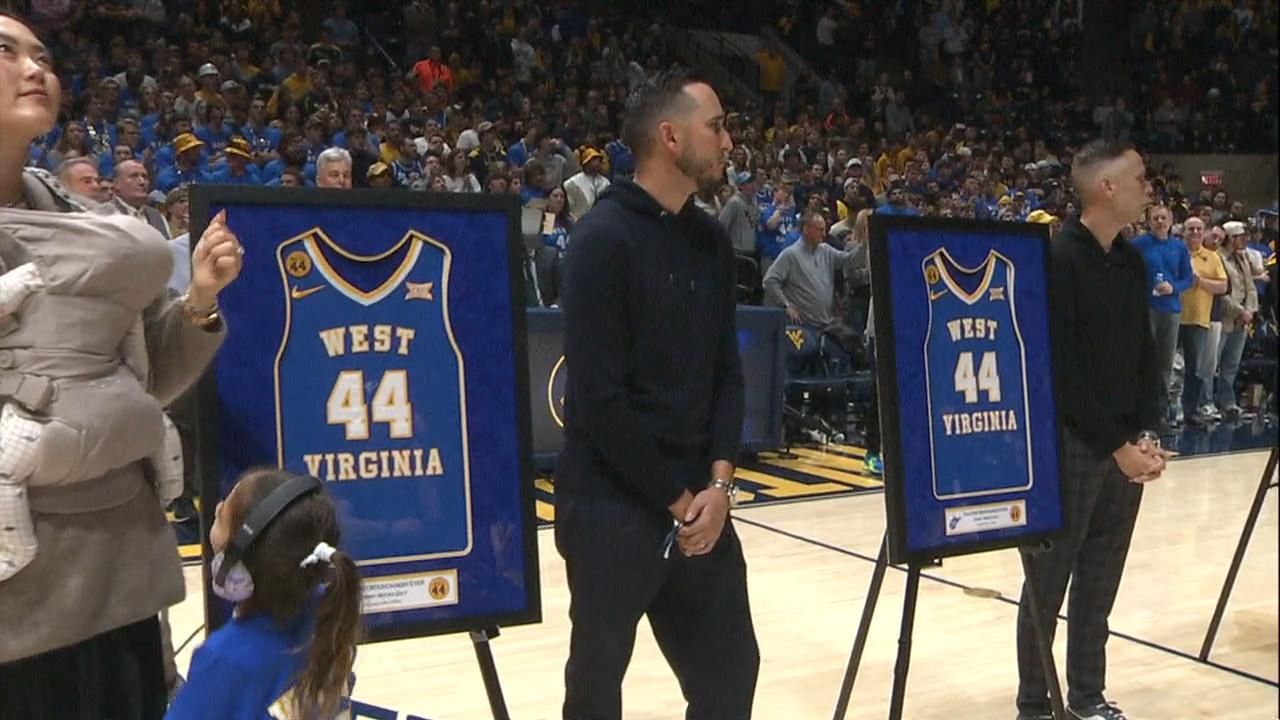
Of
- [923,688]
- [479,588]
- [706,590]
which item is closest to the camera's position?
[479,588]

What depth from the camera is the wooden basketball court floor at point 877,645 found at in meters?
3.94

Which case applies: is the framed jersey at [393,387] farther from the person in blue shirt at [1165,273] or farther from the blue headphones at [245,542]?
the person in blue shirt at [1165,273]

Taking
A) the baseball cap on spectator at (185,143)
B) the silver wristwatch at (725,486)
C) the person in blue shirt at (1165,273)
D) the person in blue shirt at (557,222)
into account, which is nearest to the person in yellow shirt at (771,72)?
the person in blue shirt at (1165,273)

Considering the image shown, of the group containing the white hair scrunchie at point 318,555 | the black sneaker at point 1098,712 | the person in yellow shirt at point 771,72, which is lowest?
the black sneaker at point 1098,712

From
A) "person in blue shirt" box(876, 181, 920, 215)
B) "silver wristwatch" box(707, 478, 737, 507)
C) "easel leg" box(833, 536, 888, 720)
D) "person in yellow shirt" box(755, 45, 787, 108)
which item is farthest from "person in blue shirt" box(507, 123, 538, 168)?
"silver wristwatch" box(707, 478, 737, 507)

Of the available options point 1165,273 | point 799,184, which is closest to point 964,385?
point 1165,273

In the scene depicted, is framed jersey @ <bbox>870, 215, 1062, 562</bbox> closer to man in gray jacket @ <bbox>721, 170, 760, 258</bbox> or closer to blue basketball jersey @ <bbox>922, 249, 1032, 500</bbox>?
blue basketball jersey @ <bbox>922, 249, 1032, 500</bbox>

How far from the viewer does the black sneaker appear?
3.67 m

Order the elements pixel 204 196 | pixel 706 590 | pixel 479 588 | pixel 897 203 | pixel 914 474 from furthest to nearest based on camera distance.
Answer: pixel 897 203
pixel 914 474
pixel 706 590
pixel 479 588
pixel 204 196

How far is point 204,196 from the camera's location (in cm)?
211

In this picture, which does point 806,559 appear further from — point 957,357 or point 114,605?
point 114,605

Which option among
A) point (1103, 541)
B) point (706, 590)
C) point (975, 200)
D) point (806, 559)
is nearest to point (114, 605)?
point (706, 590)

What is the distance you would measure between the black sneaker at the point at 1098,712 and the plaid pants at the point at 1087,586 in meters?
0.02

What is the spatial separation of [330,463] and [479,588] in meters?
0.37
